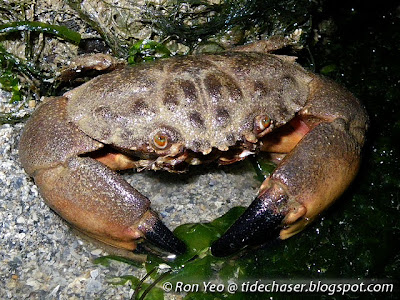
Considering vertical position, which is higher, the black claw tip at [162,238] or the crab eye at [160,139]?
the crab eye at [160,139]

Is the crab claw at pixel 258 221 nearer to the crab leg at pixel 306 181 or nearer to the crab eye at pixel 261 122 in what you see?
the crab leg at pixel 306 181

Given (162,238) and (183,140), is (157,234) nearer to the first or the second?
(162,238)

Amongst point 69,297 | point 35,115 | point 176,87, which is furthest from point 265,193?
point 35,115

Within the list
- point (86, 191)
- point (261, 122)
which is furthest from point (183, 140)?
point (86, 191)

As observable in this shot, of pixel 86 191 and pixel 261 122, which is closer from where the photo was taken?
pixel 86 191

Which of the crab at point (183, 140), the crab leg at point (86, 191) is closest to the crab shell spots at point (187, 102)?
the crab at point (183, 140)

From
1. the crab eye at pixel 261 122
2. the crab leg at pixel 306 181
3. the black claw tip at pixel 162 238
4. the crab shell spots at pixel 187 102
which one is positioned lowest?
the black claw tip at pixel 162 238

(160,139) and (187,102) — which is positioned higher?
(187,102)
